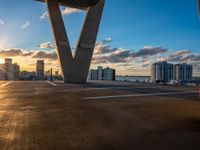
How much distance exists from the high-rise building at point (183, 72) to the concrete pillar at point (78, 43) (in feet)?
165

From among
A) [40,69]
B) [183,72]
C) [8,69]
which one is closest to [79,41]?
[8,69]

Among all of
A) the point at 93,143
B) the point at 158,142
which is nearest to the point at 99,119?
the point at 93,143

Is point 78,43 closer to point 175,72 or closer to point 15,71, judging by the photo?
point 175,72

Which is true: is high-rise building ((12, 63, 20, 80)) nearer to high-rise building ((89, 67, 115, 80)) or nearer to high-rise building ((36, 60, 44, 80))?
high-rise building ((36, 60, 44, 80))

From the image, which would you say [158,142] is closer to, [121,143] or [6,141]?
[121,143]

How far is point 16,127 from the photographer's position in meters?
3.24

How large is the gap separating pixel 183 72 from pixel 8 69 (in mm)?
71126

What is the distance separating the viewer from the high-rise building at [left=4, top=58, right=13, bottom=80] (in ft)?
190

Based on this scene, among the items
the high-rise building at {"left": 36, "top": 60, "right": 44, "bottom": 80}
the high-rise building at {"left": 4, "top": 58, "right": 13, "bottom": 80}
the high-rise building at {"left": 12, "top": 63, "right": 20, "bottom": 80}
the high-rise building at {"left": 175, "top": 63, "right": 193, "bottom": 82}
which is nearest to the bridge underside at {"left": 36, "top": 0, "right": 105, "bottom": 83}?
the high-rise building at {"left": 175, "top": 63, "right": 193, "bottom": 82}

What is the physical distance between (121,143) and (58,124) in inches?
64.4

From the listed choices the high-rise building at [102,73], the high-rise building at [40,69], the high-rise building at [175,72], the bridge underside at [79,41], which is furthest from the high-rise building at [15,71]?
the high-rise building at [175,72]

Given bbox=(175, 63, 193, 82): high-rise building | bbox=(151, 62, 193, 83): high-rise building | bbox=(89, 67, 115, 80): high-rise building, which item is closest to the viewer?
bbox=(89, 67, 115, 80): high-rise building

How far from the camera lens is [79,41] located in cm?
1767

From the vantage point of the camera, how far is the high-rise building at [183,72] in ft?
194
